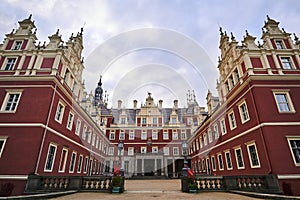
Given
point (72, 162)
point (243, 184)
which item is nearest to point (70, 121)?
point (72, 162)

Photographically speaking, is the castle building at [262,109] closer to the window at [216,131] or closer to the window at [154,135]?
the window at [216,131]

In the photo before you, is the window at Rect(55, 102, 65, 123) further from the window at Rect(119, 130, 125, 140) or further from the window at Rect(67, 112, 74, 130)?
the window at Rect(119, 130, 125, 140)

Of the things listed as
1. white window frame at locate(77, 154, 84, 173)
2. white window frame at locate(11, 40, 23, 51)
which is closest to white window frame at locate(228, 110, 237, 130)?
white window frame at locate(77, 154, 84, 173)

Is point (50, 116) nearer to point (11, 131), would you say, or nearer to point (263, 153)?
point (11, 131)

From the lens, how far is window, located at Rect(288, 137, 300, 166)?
11578 millimetres

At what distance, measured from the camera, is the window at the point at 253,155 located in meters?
13.0

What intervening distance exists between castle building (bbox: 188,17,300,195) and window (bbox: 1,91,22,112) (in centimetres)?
1937

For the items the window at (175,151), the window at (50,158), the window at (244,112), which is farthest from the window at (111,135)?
the window at (244,112)

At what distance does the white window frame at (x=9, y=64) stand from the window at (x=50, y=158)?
8.08m

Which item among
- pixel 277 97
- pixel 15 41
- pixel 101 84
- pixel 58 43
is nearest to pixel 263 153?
pixel 277 97

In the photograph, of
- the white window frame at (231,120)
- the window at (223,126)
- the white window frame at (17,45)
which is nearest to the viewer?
the white window frame at (17,45)

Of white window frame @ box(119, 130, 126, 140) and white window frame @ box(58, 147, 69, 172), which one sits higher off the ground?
white window frame @ box(119, 130, 126, 140)

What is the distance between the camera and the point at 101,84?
2159 inches

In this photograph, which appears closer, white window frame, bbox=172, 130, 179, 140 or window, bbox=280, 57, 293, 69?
window, bbox=280, 57, 293, 69
